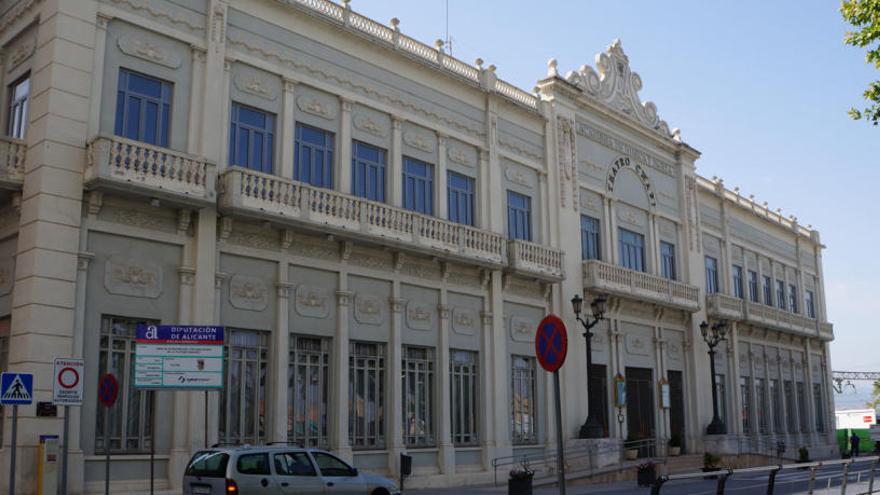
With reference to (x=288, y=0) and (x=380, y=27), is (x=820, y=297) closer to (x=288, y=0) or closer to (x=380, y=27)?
(x=380, y=27)

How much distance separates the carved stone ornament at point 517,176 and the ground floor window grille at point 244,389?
10.8m

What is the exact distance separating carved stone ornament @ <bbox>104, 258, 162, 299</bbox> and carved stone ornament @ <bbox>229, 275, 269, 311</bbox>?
1.83 meters

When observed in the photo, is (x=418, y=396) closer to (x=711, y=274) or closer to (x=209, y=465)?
(x=209, y=465)

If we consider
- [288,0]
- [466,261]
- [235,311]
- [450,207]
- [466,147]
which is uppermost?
[288,0]

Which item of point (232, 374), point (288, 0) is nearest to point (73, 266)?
point (232, 374)

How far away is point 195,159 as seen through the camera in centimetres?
1920

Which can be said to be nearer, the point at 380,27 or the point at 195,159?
the point at 195,159

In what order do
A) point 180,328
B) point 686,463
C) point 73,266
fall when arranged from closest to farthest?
point 180,328, point 73,266, point 686,463

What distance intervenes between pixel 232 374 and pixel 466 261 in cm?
790

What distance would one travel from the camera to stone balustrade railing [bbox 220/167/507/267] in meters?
20.0

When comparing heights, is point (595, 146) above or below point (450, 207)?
above

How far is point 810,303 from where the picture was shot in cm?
5209

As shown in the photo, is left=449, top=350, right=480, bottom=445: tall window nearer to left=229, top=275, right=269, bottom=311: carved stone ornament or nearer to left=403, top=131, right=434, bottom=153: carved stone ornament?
left=403, top=131, right=434, bottom=153: carved stone ornament

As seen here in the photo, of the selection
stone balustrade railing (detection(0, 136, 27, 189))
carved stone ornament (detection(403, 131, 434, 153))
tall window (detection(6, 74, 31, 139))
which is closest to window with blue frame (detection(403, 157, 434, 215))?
carved stone ornament (detection(403, 131, 434, 153))
